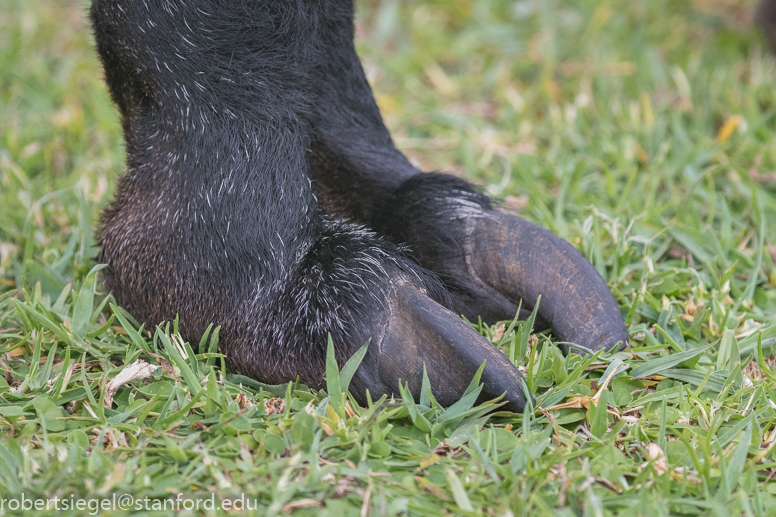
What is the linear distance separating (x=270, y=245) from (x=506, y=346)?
64 cm

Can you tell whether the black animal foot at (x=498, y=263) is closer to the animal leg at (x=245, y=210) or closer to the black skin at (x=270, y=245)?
the black skin at (x=270, y=245)

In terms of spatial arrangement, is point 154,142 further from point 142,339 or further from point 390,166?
point 390,166

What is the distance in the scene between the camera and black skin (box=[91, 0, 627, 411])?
1533 millimetres

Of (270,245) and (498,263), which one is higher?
(270,245)

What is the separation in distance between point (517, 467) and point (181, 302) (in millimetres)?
841

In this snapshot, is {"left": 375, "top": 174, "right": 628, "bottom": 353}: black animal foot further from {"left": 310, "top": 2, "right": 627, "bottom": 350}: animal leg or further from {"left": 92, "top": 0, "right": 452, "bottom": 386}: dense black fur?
{"left": 92, "top": 0, "right": 452, "bottom": 386}: dense black fur

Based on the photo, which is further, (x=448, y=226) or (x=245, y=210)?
(x=448, y=226)

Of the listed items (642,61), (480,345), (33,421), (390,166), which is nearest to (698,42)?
(642,61)

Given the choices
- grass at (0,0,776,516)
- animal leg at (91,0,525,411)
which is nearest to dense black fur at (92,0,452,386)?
animal leg at (91,0,525,411)

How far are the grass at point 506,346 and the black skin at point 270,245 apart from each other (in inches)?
3.0

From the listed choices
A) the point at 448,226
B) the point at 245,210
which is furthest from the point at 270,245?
Result: the point at 448,226

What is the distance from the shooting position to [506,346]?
5.91 feet

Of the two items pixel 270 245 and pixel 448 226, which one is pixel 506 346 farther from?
pixel 270 245

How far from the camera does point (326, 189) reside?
2.06 metres
